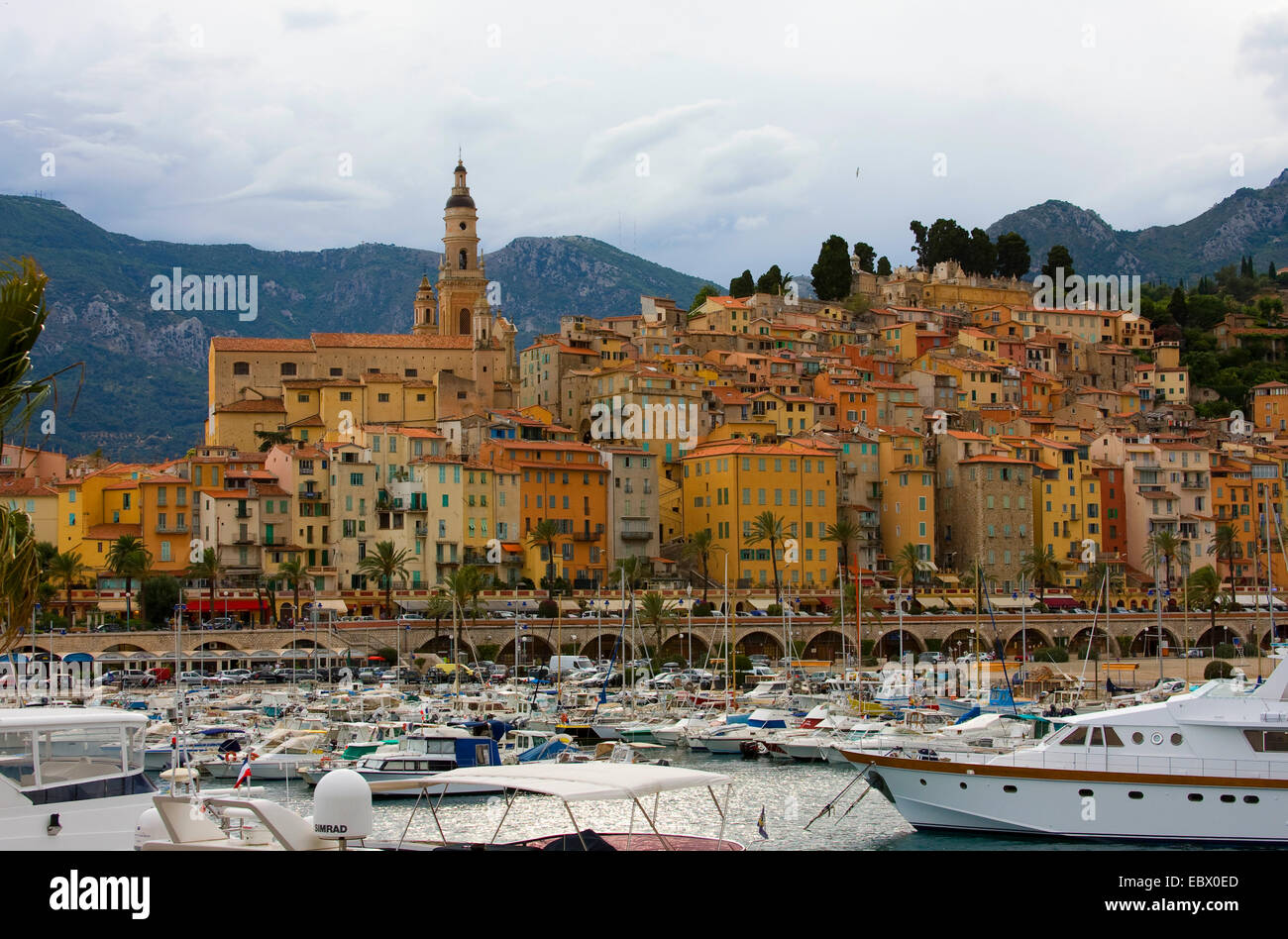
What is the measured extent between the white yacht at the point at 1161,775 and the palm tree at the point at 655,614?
158 ft

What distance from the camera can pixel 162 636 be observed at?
74500 mm

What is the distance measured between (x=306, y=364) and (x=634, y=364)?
22.0 metres

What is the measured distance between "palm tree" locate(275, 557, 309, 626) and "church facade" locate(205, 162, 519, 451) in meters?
14.2

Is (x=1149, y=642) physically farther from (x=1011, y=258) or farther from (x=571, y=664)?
(x=1011, y=258)

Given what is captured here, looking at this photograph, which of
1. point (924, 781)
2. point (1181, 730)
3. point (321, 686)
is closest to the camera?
point (1181, 730)

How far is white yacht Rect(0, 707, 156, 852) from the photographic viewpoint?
11672 millimetres

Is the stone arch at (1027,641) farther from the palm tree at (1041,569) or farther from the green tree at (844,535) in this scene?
the green tree at (844,535)

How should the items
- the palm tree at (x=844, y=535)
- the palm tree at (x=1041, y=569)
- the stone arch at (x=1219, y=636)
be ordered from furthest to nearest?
the palm tree at (x=1041, y=569)
the palm tree at (x=844, y=535)
the stone arch at (x=1219, y=636)

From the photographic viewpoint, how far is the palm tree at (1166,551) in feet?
310

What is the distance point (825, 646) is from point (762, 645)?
375 cm

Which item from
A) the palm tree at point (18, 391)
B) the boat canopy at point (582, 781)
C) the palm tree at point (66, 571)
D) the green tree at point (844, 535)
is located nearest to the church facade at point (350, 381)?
the palm tree at point (66, 571)

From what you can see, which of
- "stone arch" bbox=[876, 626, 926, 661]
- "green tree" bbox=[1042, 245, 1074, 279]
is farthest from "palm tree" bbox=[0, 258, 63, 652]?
"green tree" bbox=[1042, 245, 1074, 279]

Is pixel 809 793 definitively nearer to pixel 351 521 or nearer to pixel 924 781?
pixel 924 781
